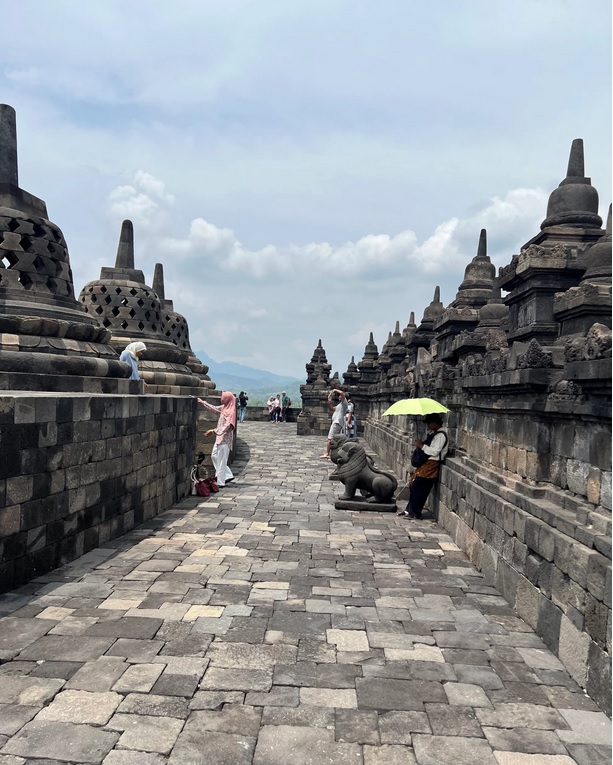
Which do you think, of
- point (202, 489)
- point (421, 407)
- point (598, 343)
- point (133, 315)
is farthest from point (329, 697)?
point (133, 315)

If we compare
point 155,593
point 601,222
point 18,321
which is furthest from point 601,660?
point 18,321

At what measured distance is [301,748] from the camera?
9.04 ft

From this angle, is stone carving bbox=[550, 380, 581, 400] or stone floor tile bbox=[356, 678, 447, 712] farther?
stone carving bbox=[550, 380, 581, 400]

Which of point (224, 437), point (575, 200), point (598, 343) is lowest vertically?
point (224, 437)

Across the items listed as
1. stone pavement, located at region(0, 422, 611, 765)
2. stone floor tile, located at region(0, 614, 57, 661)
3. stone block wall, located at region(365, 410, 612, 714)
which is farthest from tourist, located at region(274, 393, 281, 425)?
stone floor tile, located at region(0, 614, 57, 661)

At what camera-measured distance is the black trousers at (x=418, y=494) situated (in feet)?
27.0

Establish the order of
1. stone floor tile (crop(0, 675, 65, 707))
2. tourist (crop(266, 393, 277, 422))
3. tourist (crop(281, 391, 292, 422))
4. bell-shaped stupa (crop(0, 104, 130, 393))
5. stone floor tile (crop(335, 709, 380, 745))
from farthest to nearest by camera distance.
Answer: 1. tourist (crop(281, 391, 292, 422))
2. tourist (crop(266, 393, 277, 422))
3. bell-shaped stupa (crop(0, 104, 130, 393))
4. stone floor tile (crop(0, 675, 65, 707))
5. stone floor tile (crop(335, 709, 380, 745))

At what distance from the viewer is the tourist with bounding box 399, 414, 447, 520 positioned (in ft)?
26.2

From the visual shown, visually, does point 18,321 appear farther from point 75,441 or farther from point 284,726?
point 284,726

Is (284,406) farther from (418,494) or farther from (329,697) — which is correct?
(329,697)

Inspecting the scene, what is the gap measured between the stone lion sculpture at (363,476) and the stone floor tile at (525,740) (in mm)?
5899

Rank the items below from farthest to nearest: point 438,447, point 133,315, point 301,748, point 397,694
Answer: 1. point 133,315
2. point 438,447
3. point 397,694
4. point 301,748

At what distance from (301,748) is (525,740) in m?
1.13

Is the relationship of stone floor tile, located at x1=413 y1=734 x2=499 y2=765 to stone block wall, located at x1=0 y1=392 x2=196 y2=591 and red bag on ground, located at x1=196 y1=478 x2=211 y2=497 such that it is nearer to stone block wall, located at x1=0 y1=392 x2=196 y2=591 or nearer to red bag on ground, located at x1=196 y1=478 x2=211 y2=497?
stone block wall, located at x1=0 y1=392 x2=196 y2=591
